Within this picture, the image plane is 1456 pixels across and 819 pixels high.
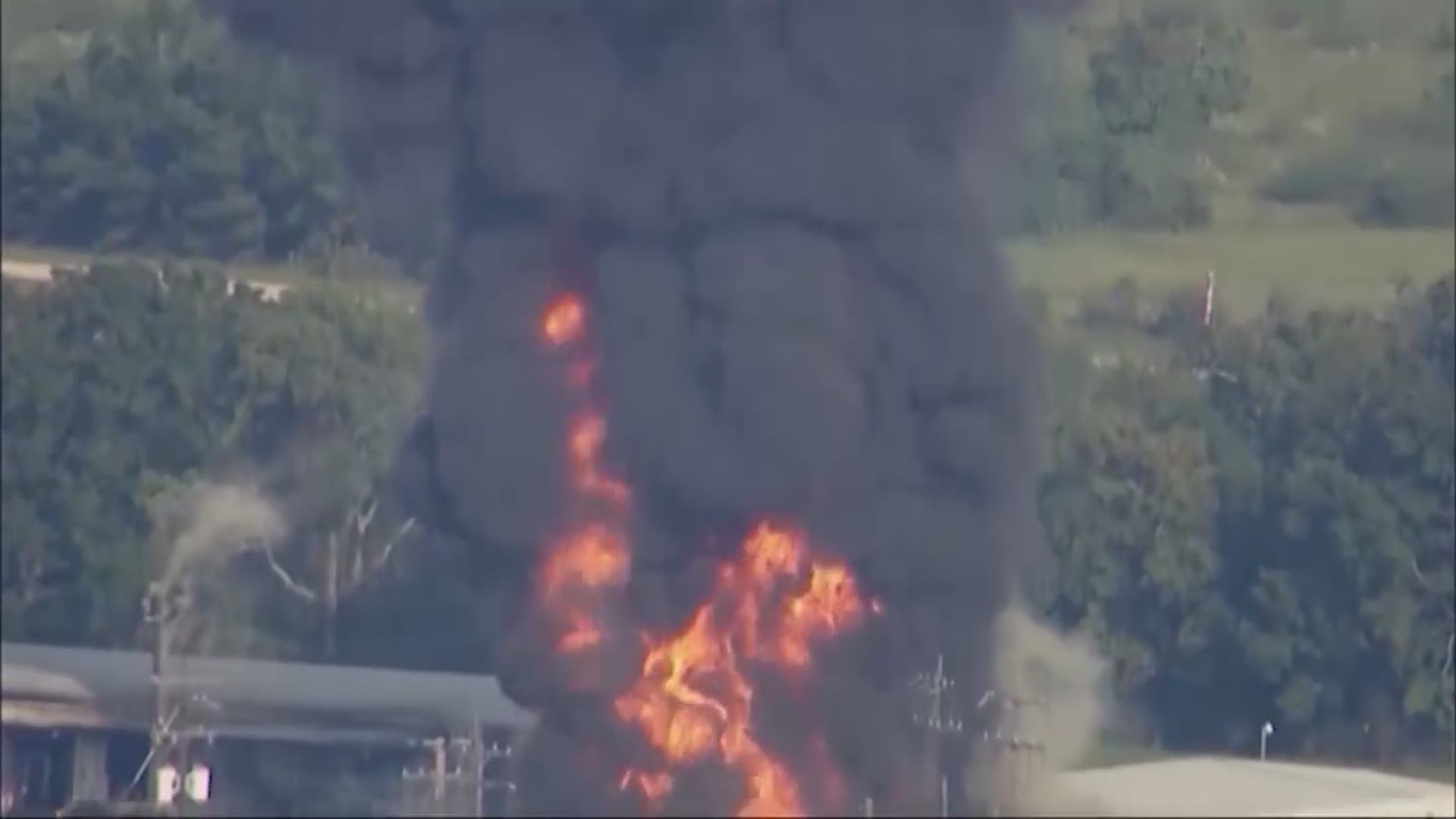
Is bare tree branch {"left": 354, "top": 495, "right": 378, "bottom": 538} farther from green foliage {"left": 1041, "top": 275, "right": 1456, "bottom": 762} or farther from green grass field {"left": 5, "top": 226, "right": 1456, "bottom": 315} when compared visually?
green foliage {"left": 1041, "top": 275, "right": 1456, "bottom": 762}

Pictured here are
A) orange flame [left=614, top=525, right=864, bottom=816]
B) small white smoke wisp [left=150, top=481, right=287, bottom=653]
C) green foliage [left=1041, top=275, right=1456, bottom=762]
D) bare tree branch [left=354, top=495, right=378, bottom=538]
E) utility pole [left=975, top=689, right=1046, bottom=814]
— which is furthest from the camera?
bare tree branch [left=354, top=495, right=378, bottom=538]

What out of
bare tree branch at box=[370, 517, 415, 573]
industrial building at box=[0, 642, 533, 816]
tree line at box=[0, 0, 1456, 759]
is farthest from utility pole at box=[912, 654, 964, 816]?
bare tree branch at box=[370, 517, 415, 573]

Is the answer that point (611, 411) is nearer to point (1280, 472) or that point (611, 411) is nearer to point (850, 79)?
point (850, 79)

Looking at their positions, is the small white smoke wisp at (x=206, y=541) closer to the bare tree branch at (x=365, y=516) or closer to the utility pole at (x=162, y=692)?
the utility pole at (x=162, y=692)

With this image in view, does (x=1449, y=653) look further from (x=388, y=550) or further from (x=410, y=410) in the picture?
(x=388, y=550)

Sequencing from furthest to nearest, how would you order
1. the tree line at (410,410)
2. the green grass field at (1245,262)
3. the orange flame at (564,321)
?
the green grass field at (1245,262), the tree line at (410,410), the orange flame at (564,321)

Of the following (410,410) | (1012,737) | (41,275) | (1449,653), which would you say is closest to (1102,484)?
(1449,653)

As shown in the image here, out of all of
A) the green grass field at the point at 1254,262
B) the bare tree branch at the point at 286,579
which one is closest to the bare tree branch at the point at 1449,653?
the green grass field at the point at 1254,262
